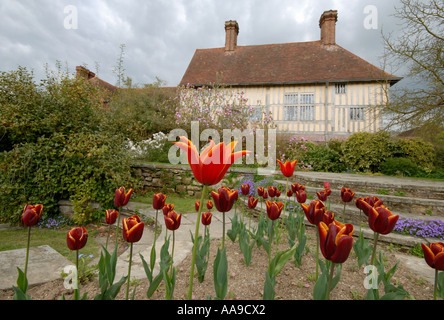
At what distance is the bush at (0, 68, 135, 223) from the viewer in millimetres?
3219

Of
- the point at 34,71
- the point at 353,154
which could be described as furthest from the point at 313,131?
the point at 34,71

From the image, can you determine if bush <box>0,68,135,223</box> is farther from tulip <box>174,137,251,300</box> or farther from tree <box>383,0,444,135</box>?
tree <box>383,0,444,135</box>

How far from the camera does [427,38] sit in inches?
234

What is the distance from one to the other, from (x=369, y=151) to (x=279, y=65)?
8316 millimetres

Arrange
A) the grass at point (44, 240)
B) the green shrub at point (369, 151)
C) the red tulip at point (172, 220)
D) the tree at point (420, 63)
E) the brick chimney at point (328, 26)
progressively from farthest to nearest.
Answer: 1. the brick chimney at point (328, 26)
2. the green shrub at point (369, 151)
3. the tree at point (420, 63)
4. the grass at point (44, 240)
5. the red tulip at point (172, 220)

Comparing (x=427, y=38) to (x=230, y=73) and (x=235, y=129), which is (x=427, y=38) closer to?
(x=235, y=129)

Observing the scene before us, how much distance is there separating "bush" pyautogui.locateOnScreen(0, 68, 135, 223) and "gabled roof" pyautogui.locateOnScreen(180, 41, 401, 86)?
26.0 feet

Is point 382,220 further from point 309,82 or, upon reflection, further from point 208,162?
point 309,82

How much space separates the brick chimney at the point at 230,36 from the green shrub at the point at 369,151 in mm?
11007

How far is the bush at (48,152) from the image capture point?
10.6ft

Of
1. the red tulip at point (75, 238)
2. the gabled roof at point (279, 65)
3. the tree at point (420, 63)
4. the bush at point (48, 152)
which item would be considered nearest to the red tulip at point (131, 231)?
the red tulip at point (75, 238)

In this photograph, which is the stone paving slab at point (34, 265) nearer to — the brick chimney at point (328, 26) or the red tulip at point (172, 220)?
the red tulip at point (172, 220)

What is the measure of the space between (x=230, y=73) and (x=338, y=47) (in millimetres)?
6619

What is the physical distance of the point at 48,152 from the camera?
3428 mm
